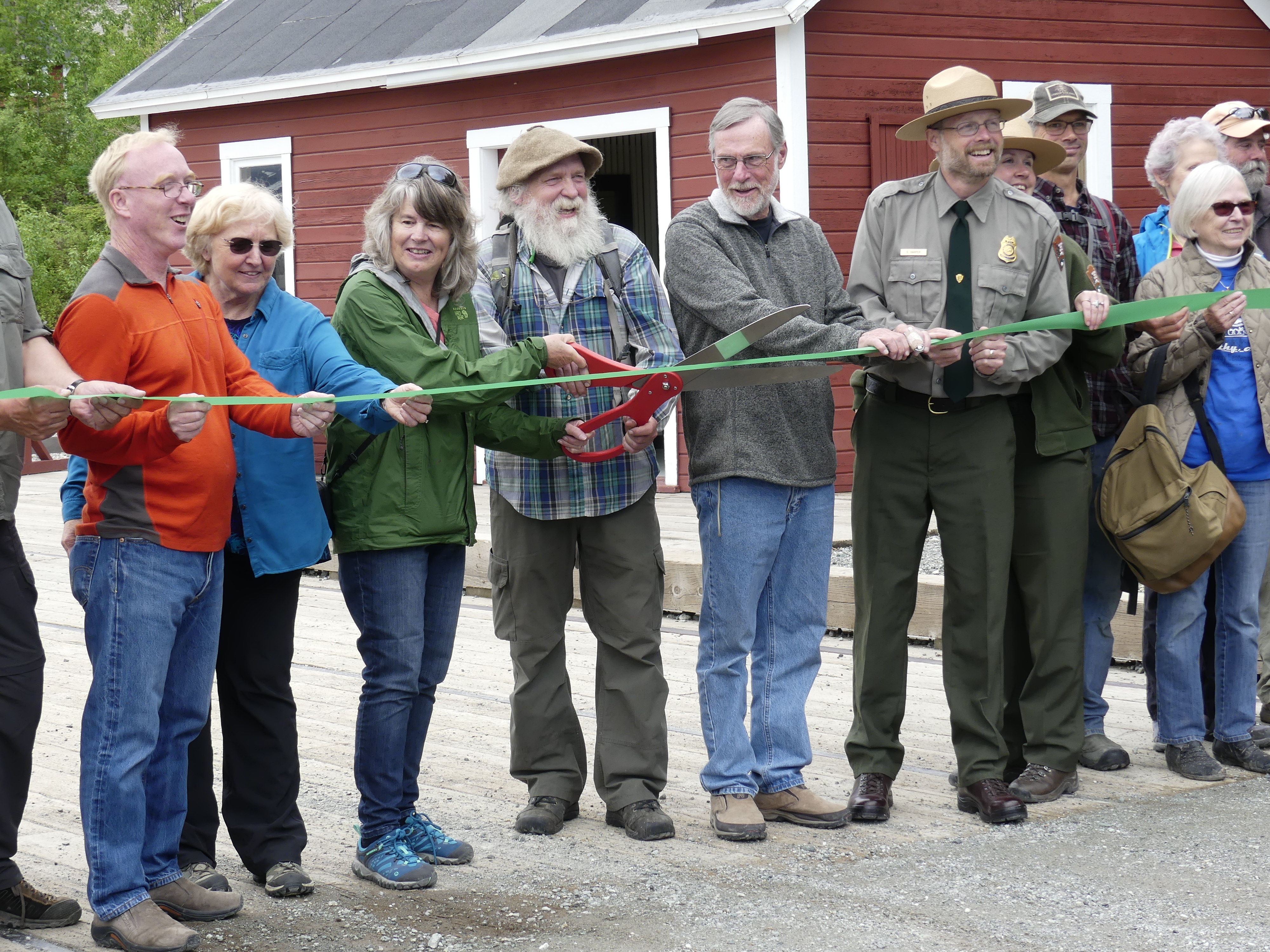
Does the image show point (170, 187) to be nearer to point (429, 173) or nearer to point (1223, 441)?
point (429, 173)

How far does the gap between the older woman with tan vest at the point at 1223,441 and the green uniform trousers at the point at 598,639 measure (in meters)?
1.73

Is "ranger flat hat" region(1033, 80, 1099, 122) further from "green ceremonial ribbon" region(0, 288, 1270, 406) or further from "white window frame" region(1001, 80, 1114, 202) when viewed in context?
"white window frame" region(1001, 80, 1114, 202)

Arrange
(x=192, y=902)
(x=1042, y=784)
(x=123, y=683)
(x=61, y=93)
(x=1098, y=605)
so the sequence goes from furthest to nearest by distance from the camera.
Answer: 1. (x=61, y=93)
2. (x=1098, y=605)
3. (x=1042, y=784)
4. (x=192, y=902)
5. (x=123, y=683)

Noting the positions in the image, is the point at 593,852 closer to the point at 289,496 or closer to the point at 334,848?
the point at 334,848

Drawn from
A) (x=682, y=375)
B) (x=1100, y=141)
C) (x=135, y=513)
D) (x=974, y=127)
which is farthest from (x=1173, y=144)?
(x=1100, y=141)

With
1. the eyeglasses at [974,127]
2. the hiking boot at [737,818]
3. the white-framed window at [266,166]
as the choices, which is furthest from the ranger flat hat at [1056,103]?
the white-framed window at [266,166]

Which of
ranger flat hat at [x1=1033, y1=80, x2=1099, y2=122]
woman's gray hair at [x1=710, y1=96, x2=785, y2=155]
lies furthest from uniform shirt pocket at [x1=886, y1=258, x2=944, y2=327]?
ranger flat hat at [x1=1033, y1=80, x2=1099, y2=122]

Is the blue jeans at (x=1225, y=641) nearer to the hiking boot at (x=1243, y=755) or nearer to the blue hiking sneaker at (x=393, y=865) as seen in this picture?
the hiking boot at (x=1243, y=755)

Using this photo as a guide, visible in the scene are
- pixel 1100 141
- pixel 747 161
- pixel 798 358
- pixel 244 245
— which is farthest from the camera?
pixel 1100 141

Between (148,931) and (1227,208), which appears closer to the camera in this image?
(148,931)

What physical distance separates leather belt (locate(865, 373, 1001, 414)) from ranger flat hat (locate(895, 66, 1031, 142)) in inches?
30.8

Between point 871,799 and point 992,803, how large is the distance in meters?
0.35

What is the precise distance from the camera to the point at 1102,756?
4996 millimetres

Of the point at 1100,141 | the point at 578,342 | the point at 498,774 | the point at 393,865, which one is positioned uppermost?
the point at 1100,141
